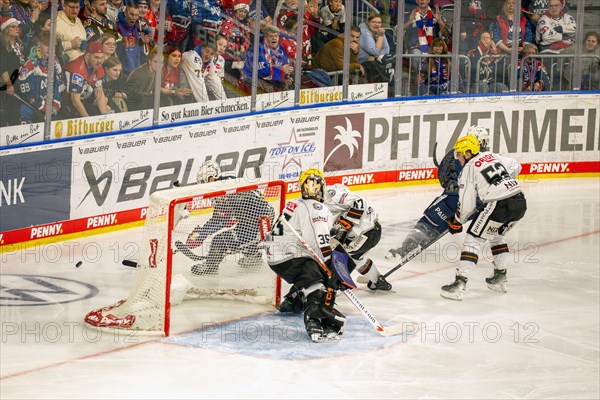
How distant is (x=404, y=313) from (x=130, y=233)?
3265 millimetres

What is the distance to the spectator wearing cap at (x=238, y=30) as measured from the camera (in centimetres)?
1108

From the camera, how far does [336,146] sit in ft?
40.0

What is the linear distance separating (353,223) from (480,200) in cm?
101

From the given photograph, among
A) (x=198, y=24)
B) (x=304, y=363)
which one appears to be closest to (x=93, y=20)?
(x=198, y=24)

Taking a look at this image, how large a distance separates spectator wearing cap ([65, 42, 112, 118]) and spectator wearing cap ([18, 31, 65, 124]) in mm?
197

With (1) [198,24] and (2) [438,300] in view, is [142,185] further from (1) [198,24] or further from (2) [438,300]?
(2) [438,300]

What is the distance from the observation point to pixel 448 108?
12930 mm

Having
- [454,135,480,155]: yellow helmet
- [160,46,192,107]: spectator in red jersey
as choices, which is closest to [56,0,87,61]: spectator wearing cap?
A: [160,46,192,107]: spectator in red jersey

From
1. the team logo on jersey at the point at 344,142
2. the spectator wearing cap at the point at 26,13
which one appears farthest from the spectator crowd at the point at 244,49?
the team logo on jersey at the point at 344,142

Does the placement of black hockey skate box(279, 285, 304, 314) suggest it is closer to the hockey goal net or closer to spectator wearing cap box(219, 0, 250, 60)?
the hockey goal net

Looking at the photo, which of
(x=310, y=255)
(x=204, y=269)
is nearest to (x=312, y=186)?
(x=310, y=255)

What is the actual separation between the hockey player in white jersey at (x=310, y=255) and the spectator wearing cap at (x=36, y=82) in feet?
10.5

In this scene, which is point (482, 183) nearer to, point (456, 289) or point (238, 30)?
point (456, 289)

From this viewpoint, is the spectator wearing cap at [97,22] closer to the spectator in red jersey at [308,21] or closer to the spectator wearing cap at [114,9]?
the spectator wearing cap at [114,9]
